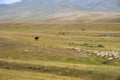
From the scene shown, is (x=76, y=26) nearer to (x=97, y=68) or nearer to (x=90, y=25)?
(x=90, y=25)

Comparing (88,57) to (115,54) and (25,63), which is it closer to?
(115,54)

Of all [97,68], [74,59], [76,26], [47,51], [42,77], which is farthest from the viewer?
[76,26]

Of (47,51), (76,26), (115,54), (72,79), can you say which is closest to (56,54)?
(47,51)

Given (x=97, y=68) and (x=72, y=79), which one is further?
(x=97, y=68)

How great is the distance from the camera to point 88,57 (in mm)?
50312

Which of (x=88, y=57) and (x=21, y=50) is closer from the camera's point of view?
(x=88, y=57)

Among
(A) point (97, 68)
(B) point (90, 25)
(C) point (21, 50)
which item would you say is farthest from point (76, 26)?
(A) point (97, 68)

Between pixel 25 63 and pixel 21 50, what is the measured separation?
8430 mm

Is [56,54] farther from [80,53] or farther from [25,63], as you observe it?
[25,63]

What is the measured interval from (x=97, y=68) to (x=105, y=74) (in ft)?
8.70

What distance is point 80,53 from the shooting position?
52.4 meters

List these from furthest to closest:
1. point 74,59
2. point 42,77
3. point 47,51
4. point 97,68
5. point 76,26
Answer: point 76,26 → point 47,51 → point 74,59 → point 97,68 → point 42,77

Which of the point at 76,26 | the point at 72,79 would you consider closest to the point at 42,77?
the point at 72,79

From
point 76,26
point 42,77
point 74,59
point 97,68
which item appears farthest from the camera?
point 76,26
